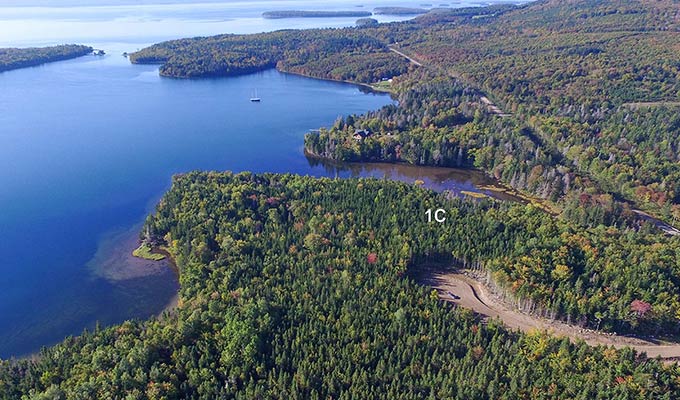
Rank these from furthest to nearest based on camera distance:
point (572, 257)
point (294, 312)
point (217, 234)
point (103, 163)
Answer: point (103, 163) < point (217, 234) < point (572, 257) < point (294, 312)

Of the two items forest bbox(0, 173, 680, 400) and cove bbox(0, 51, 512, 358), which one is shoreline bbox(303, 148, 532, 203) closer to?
cove bbox(0, 51, 512, 358)

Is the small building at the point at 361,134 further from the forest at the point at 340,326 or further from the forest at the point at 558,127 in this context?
the forest at the point at 340,326

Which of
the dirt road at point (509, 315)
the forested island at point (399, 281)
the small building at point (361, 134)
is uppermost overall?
the small building at point (361, 134)

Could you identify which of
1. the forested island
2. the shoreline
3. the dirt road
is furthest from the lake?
the dirt road

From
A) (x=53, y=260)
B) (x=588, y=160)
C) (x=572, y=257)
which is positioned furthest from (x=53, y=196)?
(x=588, y=160)

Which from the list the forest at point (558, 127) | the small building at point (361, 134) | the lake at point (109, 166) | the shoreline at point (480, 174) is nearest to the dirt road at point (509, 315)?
the forest at point (558, 127)

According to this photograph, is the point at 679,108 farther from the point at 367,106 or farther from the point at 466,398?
the point at 466,398
